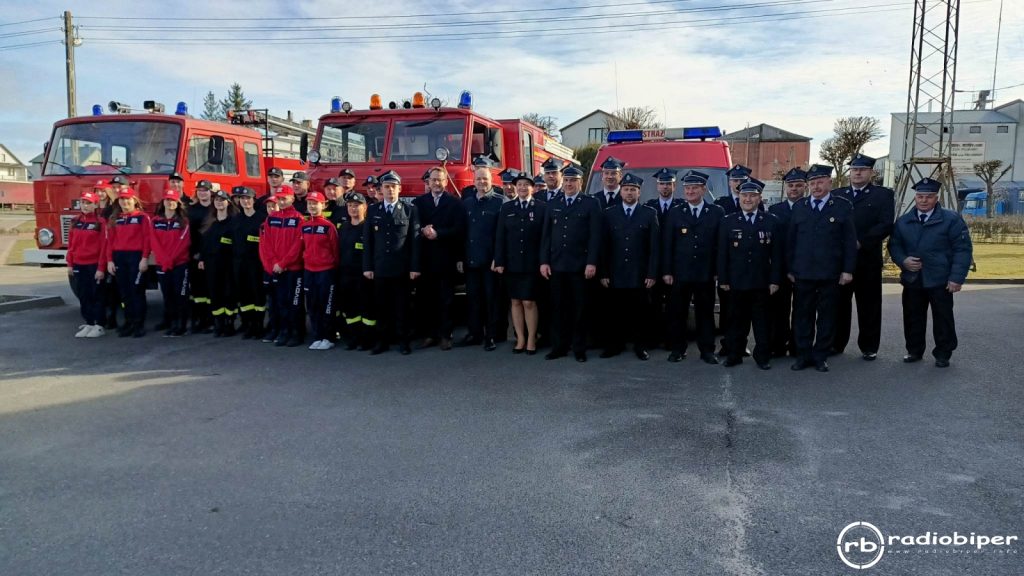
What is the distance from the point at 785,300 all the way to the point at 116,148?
8.75m

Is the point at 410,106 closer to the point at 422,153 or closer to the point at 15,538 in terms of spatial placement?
the point at 422,153

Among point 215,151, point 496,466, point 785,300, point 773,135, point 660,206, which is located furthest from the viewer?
point 773,135

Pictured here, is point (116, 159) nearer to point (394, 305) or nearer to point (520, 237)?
point (394, 305)

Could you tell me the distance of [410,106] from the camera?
948cm

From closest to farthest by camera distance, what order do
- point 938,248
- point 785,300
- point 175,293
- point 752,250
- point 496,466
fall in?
point 496,466 → point 752,250 → point 938,248 → point 785,300 → point 175,293

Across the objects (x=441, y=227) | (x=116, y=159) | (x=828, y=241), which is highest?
(x=116, y=159)

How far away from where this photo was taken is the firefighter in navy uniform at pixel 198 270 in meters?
8.48

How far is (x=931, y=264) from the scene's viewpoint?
7051 mm

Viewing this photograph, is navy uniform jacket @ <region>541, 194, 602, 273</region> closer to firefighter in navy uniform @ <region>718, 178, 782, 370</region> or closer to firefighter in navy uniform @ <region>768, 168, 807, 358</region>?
firefighter in navy uniform @ <region>718, 178, 782, 370</region>

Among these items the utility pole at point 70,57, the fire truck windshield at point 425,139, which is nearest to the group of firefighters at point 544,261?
the fire truck windshield at point 425,139

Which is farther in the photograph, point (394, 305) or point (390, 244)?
point (394, 305)

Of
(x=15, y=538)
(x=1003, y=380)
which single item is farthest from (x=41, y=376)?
(x=1003, y=380)

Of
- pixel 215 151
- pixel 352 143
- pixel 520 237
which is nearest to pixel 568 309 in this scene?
pixel 520 237

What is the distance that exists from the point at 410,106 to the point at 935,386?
6999 millimetres
